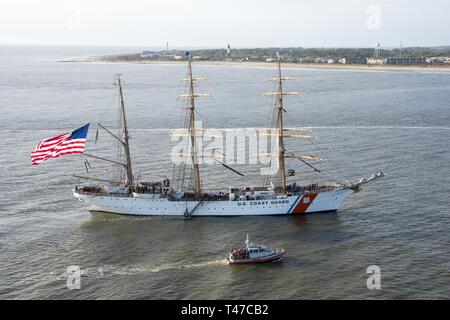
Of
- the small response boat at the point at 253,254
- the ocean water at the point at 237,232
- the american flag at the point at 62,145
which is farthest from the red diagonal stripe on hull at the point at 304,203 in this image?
the american flag at the point at 62,145

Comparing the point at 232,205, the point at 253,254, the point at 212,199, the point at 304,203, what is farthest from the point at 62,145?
the point at 304,203

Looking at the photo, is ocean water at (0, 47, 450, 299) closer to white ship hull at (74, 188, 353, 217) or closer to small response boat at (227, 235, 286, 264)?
small response boat at (227, 235, 286, 264)

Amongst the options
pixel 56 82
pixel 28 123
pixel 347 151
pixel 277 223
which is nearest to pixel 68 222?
pixel 277 223

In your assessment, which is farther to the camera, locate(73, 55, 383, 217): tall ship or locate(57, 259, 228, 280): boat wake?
locate(73, 55, 383, 217): tall ship

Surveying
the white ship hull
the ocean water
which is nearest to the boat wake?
the ocean water

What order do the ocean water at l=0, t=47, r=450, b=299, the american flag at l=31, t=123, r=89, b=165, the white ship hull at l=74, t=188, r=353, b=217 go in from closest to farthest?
the ocean water at l=0, t=47, r=450, b=299 < the american flag at l=31, t=123, r=89, b=165 < the white ship hull at l=74, t=188, r=353, b=217

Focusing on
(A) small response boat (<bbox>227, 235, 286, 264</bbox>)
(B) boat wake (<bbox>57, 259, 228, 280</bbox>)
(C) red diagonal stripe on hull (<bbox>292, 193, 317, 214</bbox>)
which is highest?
(C) red diagonal stripe on hull (<bbox>292, 193, 317, 214</bbox>)
